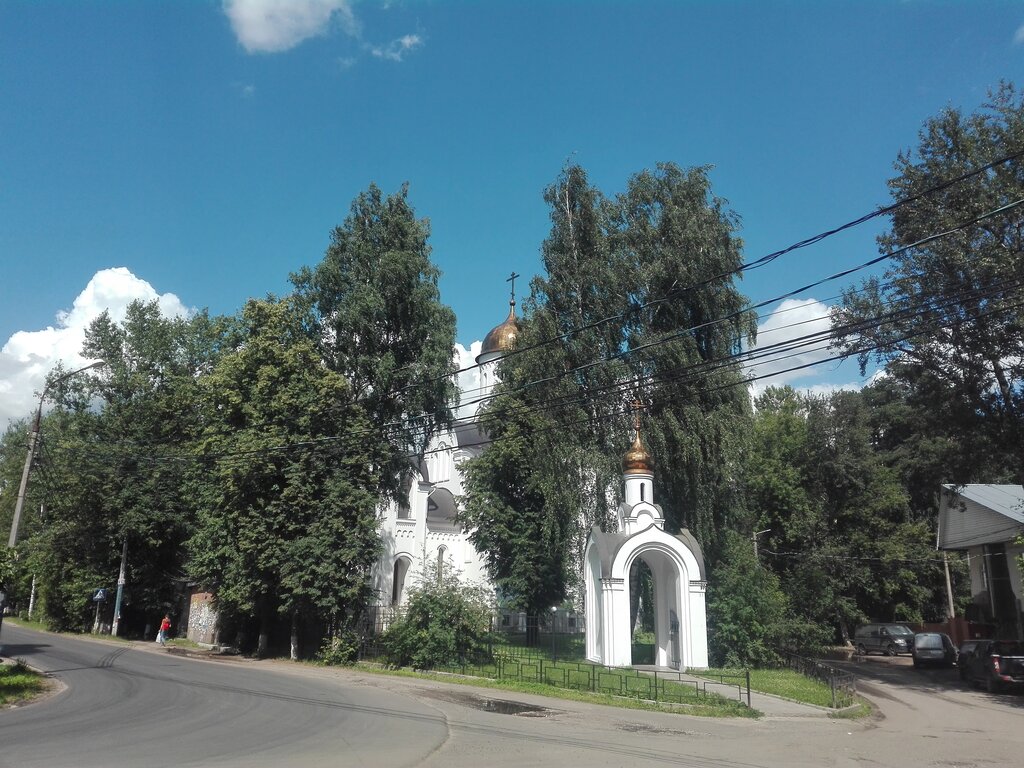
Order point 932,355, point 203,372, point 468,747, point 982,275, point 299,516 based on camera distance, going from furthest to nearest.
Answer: point 203,372, point 299,516, point 932,355, point 982,275, point 468,747

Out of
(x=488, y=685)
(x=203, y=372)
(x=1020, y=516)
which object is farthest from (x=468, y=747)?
(x=203, y=372)

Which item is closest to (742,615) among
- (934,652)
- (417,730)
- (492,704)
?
(934,652)

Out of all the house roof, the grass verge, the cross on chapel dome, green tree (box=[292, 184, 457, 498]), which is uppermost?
the cross on chapel dome

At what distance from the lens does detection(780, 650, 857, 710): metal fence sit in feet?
60.1

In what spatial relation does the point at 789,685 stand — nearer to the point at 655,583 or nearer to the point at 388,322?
the point at 655,583

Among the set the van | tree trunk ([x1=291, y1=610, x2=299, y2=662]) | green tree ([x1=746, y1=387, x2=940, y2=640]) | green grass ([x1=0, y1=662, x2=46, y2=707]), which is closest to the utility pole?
tree trunk ([x1=291, y1=610, x2=299, y2=662])

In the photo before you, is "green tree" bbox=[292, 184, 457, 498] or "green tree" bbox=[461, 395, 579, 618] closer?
"green tree" bbox=[292, 184, 457, 498]

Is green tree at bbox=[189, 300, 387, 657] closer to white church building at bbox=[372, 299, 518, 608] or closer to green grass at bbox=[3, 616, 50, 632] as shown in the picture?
white church building at bbox=[372, 299, 518, 608]

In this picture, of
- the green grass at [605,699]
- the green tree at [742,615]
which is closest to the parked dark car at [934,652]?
the green tree at [742,615]

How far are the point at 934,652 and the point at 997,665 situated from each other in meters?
9.32

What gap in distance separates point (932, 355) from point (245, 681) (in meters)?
21.3

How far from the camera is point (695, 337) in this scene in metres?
29.1

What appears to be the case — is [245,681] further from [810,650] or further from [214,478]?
[810,650]

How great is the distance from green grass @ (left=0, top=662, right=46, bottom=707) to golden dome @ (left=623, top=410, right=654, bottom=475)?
18.6 metres
